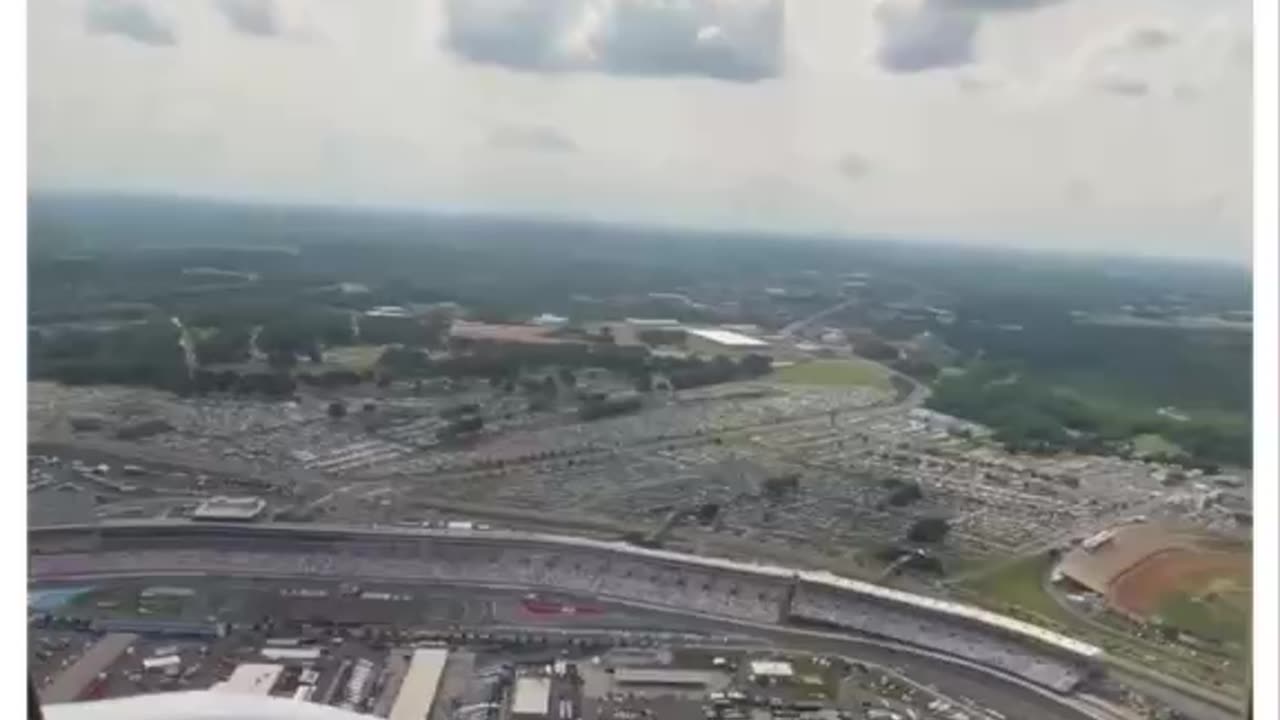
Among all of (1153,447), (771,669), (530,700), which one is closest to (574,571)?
(530,700)

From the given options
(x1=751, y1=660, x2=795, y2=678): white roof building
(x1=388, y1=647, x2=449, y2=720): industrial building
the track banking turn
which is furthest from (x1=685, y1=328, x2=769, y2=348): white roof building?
(x1=388, y1=647, x2=449, y2=720): industrial building

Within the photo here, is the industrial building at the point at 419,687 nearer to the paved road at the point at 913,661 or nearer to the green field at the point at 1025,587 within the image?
the paved road at the point at 913,661

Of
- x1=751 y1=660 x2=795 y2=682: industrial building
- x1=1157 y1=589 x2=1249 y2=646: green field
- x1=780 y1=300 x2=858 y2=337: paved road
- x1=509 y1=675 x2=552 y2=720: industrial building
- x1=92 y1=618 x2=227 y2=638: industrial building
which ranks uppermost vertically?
x1=780 y1=300 x2=858 y2=337: paved road

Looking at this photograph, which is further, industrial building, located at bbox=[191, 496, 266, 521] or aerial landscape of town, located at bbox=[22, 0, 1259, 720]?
industrial building, located at bbox=[191, 496, 266, 521]

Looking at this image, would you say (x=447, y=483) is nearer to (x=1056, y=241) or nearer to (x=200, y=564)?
(x=200, y=564)

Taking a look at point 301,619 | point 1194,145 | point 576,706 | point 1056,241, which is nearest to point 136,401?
point 301,619

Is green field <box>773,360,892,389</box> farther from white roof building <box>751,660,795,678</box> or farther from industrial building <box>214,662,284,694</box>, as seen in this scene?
industrial building <box>214,662,284,694</box>

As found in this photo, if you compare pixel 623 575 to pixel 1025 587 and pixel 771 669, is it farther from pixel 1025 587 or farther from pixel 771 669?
pixel 1025 587

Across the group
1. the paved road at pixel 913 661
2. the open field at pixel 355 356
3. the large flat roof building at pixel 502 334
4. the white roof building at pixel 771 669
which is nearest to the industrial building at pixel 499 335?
the large flat roof building at pixel 502 334
